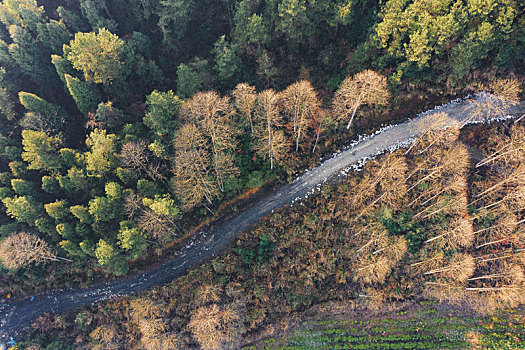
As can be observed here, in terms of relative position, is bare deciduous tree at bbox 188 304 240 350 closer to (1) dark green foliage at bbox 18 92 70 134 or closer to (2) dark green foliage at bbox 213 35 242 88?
(2) dark green foliage at bbox 213 35 242 88

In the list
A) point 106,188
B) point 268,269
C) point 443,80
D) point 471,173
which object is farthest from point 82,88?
point 471,173

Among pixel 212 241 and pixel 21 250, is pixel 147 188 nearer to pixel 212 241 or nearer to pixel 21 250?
pixel 212 241

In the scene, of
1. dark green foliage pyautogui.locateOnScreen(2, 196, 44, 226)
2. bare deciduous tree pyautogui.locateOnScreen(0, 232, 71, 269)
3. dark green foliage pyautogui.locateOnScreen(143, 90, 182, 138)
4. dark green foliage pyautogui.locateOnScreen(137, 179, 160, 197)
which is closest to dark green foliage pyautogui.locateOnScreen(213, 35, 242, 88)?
dark green foliage pyautogui.locateOnScreen(143, 90, 182, 138)

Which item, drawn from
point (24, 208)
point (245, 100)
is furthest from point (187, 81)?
point (24, 208)

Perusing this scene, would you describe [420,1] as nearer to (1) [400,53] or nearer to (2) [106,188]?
(1) [400,53]

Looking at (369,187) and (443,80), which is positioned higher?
(443,80)
